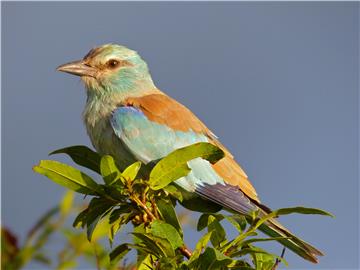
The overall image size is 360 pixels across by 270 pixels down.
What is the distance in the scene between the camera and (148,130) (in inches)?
180

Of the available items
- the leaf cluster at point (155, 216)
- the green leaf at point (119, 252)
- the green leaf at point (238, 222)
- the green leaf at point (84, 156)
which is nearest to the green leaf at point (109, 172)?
the leaf cluster at point (155, 216)

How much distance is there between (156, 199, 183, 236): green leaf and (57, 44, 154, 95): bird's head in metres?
1.96

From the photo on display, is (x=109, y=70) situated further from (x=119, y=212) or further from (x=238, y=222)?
(x=238, y=222)

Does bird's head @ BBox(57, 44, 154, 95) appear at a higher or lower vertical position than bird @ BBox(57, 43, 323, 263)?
higher

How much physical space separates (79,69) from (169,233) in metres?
2.49

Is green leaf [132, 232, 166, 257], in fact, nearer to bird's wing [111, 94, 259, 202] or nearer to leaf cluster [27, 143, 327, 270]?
leaf cluster [27, 143, 327, 270]

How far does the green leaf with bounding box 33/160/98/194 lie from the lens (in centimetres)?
323

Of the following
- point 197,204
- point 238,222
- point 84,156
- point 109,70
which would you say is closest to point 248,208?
point 197,204

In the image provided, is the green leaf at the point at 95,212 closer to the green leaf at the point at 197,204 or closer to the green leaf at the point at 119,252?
the green leaf at the point at 119,252

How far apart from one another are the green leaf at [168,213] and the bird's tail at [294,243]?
1031mm

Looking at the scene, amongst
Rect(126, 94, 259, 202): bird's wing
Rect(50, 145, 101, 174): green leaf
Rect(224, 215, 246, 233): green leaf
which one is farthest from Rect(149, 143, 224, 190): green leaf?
Rect(126, 94, 259, 202): bird's wing

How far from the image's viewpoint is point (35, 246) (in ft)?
11.5

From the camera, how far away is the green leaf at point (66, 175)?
323cm

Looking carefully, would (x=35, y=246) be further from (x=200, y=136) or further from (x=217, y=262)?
(x=200, y=136)
